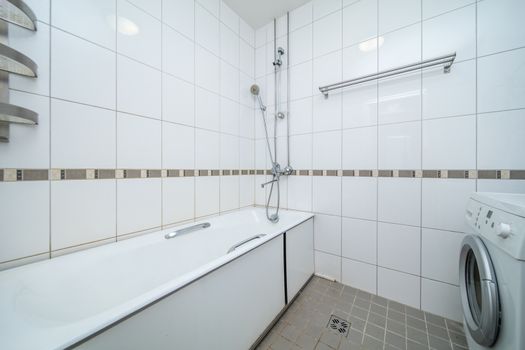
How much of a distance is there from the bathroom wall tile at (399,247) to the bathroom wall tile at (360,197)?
A: 4.8 inches

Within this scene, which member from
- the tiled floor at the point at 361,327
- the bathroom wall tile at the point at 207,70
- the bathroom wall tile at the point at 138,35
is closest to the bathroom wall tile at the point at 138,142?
the bathroom wall tile at the point at 138,35

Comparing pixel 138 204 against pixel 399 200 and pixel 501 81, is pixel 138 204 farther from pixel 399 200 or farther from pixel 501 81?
pixel 501 81

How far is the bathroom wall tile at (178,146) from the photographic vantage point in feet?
4.09

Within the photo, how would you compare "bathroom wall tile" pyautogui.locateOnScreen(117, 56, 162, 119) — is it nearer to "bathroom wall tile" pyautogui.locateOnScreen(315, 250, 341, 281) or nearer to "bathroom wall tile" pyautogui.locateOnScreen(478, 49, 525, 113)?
"bathroom wall tile" pyautogui.locateOnScreen(315, 250, 341, 281)

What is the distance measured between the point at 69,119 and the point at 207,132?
796 millimetres

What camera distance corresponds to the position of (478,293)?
85cm

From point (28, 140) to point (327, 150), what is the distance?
5.61 ft

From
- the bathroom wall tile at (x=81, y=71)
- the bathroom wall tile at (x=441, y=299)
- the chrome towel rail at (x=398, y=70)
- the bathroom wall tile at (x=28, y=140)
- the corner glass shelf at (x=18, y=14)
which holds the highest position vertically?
the chrome towel rail at (x=398, y=70)

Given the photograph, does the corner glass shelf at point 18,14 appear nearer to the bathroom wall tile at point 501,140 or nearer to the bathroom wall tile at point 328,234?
the bathroom wall tile at point 328,234

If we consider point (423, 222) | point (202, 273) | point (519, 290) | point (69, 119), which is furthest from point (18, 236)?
point (423, 222)

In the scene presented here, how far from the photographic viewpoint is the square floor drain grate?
1065 millimetres

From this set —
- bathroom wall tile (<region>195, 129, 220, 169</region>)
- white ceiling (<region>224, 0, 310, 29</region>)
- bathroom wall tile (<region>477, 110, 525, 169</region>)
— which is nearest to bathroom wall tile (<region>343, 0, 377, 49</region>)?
white ceiling (<region>224, 0, 310, 29</region>)

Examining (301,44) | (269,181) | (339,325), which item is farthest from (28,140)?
(301,44)

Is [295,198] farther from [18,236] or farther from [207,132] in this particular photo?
[18,236]
